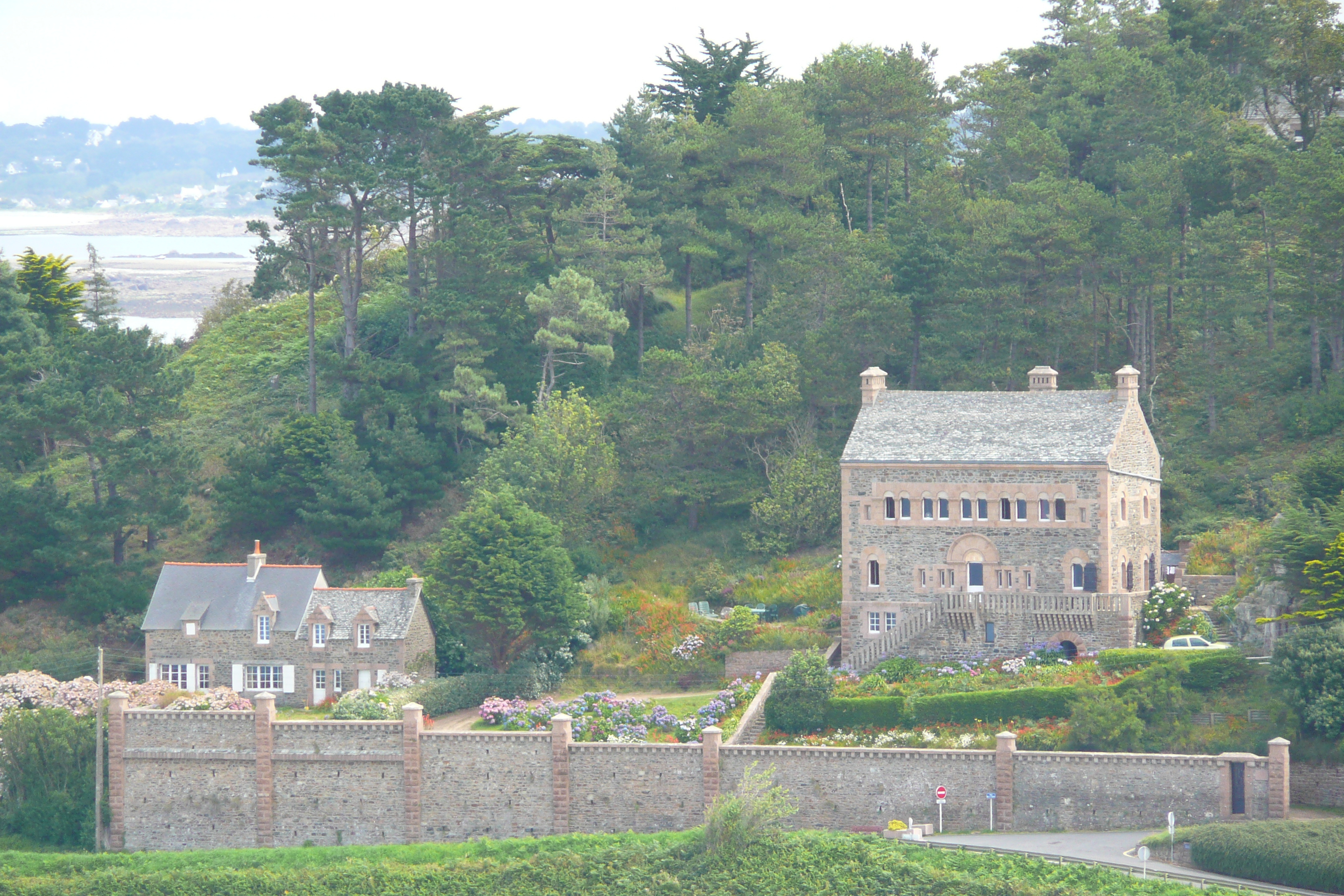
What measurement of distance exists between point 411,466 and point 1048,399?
28.8 m

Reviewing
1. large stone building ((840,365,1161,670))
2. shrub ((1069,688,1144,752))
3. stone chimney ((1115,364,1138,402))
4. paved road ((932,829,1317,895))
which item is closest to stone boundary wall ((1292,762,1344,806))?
shrub ((1069,688,1144,752))

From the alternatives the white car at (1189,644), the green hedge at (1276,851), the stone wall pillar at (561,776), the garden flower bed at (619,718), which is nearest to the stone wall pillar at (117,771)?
the garden flower bed at (619,718)

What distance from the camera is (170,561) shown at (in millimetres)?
76188

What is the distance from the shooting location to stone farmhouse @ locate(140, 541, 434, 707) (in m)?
66.9

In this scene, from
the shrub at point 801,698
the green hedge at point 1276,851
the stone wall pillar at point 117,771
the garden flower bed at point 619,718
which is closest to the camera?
the green hedge at point 1276,851

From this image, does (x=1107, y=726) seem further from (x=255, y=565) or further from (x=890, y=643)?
(x=255, y=565)

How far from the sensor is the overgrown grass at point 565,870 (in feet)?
173

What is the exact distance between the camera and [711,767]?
57.1 metres

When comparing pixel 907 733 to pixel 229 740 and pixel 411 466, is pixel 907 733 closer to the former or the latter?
pixel 229 740

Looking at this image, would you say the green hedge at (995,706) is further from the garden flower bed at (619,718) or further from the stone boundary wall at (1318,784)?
the stone boundary wall at (1318,784)

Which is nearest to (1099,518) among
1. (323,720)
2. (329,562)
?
(323,720)

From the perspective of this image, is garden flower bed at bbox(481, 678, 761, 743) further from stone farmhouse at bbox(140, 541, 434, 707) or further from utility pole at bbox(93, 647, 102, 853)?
utility pole at bbox(93, 647, 102, 853)

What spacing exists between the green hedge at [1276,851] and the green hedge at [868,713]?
10.2 m

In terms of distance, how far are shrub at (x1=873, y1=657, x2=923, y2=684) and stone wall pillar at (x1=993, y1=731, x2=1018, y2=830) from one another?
7.73 metres
